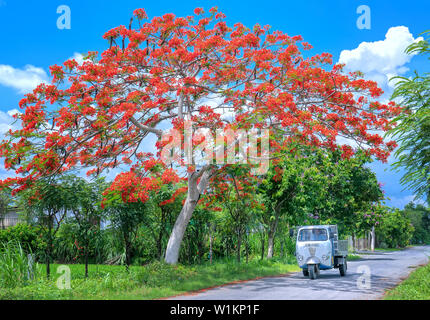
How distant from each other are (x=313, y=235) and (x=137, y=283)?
26.1 feet

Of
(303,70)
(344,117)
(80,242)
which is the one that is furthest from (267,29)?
(80,242)

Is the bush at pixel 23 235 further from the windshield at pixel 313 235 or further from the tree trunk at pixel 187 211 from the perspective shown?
the windshield at pixel 313 235

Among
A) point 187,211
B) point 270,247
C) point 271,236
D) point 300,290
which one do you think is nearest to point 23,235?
point 187,211

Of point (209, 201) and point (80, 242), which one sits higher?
point (209, 201)

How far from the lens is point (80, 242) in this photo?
15.6 meters

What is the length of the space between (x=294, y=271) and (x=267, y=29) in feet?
38.9

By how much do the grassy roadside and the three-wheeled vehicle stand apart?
2.20m

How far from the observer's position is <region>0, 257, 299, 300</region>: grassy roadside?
34.1 ft

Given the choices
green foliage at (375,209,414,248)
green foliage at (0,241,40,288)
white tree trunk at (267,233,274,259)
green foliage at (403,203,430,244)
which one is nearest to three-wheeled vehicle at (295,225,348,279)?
white tree trunk at (267,233,274,259)

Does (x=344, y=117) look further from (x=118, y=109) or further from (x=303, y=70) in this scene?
(x=118, y=109)

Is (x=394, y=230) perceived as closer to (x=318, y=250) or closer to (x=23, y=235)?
(x=318, y=250)

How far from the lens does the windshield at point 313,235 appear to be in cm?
1739

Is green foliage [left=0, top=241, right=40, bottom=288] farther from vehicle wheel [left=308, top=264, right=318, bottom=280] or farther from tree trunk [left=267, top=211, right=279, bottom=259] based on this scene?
tree trunk [left=267, top=211, right=279, bottom=259]

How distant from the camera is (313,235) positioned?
691 inches
